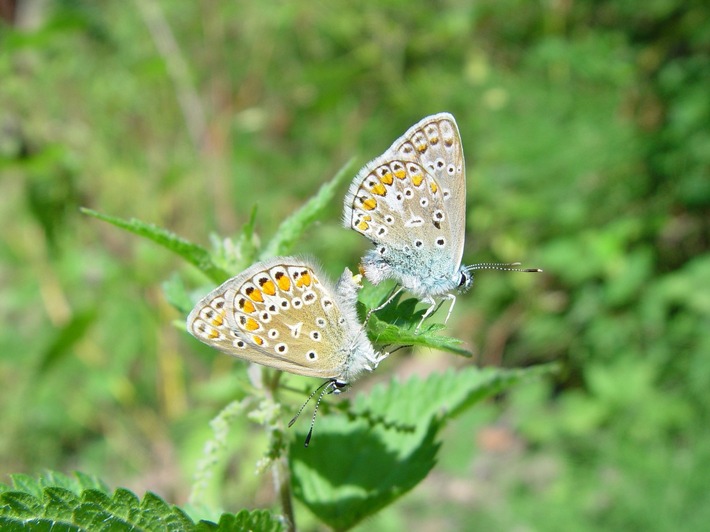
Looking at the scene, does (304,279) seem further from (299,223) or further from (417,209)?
(417,209)

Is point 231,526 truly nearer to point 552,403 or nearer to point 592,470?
point 592,470

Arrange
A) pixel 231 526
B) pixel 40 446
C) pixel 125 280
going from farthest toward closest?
A: 1. pixel 40 446
2. pixel 125 280
3. pixel 231 526

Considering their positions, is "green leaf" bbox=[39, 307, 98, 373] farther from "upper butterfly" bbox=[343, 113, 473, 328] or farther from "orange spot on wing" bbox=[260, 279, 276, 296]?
"orange spot on wing" bbox=[260, 279, 276, 296]

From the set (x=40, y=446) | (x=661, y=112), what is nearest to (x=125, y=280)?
(x=40, y=446)

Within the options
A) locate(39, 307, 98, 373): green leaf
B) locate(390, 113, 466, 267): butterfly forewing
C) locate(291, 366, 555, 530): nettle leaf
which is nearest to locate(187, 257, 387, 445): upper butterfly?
locate(291, 366, 555, 530): nettle leaf

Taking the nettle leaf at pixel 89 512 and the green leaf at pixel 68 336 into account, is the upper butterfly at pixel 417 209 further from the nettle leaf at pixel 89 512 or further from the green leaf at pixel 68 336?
the green leaf at pixel 68 336

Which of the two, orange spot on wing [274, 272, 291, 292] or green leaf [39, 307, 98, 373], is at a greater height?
orange spot on wing [274, 272, 291, 292]
